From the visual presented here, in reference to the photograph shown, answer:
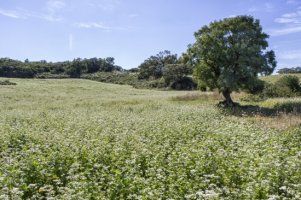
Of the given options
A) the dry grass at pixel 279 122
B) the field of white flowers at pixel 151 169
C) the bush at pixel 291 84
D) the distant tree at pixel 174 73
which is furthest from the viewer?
the distant tree at pixel 174 73

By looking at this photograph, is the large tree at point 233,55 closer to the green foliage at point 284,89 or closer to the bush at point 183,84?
the green foliage at point 284,89

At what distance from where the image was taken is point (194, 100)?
43.9m

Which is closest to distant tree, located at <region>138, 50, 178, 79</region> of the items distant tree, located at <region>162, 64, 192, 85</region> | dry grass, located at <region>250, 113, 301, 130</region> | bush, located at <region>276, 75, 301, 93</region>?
distant tree, located at <region>162, 64, 192, 85</region>

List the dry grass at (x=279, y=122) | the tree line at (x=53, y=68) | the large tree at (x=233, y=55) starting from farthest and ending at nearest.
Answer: the tree line at (x=53, y=68), the large tree at (x=233, y=55), the dry grass at (x=279, y=122)

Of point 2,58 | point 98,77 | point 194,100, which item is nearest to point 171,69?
point 98,77

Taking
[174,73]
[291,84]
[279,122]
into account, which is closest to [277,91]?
[291,84]

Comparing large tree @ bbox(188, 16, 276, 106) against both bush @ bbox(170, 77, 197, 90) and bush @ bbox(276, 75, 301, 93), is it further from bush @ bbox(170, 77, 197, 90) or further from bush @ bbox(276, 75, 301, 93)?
bush @ bbox(170, 77, 197, 90)

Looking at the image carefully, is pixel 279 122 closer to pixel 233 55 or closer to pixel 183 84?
pixel 233 55

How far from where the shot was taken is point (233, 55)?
33781 mm

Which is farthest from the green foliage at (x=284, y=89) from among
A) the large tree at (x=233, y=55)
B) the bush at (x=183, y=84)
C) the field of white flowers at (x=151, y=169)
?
the field of white flowers at (x=151, y=169)

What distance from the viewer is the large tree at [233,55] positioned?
3278cm

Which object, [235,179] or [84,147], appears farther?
→ [84,147]

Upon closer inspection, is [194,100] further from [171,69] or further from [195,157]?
[171,69]

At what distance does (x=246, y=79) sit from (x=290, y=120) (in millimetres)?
11980
